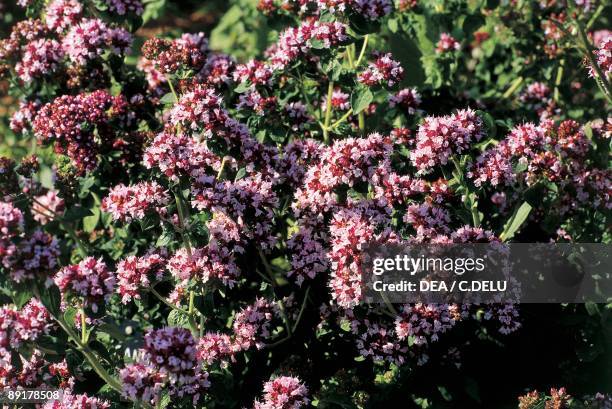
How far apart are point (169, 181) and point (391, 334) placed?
3.77 feet

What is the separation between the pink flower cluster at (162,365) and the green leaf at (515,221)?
1.68 meters

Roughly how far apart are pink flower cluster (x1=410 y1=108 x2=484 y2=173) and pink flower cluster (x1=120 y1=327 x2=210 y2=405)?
4.20 ft

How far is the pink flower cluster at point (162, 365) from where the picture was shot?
2.71m

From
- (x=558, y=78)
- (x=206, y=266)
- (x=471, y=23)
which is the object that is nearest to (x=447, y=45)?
(x=471, y=23)

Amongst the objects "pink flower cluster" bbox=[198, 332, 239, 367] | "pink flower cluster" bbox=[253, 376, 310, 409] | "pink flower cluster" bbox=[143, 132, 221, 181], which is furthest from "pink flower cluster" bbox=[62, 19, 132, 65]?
"pink flower cluster" bbox=[253, 376, 310, 409]

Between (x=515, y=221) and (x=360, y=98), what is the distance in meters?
0.96

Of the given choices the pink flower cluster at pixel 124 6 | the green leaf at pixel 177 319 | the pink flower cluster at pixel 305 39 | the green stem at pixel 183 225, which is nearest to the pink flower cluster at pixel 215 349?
the green leaf at pixel 177 319

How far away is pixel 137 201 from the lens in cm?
321

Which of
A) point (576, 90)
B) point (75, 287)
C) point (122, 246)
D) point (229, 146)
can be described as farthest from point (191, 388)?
point (576, 90)

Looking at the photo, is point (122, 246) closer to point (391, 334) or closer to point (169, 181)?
point (169, 181)

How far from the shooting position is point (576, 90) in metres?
5.53

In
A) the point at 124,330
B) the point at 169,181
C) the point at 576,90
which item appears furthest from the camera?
the point at 576,90

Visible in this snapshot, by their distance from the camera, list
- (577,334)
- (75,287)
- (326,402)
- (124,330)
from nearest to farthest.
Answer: (75,287) < (326,402) < (577,334) < (124,330)

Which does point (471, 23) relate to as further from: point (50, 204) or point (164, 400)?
A: point (164, 400)
